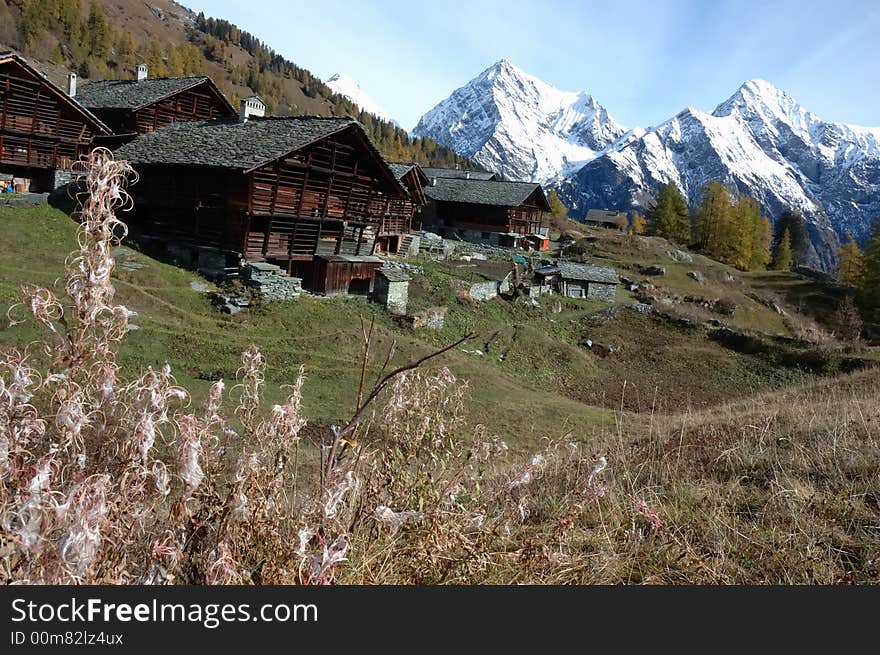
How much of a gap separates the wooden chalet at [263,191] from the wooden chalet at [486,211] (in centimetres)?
2951

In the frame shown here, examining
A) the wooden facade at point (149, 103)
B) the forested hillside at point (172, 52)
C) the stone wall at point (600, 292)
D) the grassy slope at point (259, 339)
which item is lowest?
the grassy slope at point (259, 339)

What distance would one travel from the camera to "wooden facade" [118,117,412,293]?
25562mm

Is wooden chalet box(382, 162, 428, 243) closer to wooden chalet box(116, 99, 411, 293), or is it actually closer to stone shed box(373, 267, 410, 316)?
wooden chalet box(116, 99, 411, 293)

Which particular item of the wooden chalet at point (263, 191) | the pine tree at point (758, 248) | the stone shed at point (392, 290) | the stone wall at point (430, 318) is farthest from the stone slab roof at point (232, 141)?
the pine tree at point (758, 248)

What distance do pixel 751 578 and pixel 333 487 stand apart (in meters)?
2.83

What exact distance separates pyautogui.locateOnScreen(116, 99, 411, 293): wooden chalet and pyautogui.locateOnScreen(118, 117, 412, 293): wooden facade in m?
0.05

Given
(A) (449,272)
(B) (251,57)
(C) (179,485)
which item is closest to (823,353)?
(A) (449,272)

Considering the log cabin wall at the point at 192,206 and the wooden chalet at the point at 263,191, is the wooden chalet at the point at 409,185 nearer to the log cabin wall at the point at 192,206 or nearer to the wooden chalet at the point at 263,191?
the wooden chalet at the point at 263,191

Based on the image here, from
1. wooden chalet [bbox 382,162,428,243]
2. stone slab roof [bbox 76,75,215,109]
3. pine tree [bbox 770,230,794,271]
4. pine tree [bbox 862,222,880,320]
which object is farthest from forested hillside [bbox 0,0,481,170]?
pine tree [bbox 770,230,794,271]

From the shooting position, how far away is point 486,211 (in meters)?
60.3

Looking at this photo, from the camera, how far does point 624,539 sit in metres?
4.00

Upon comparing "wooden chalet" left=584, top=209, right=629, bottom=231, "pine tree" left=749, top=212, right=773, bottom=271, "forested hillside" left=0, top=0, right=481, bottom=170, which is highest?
"forested hillside" left=0, top=0, right=481, bottom=170

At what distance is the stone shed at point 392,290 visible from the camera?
27234mm

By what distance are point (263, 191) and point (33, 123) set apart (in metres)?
16.1
